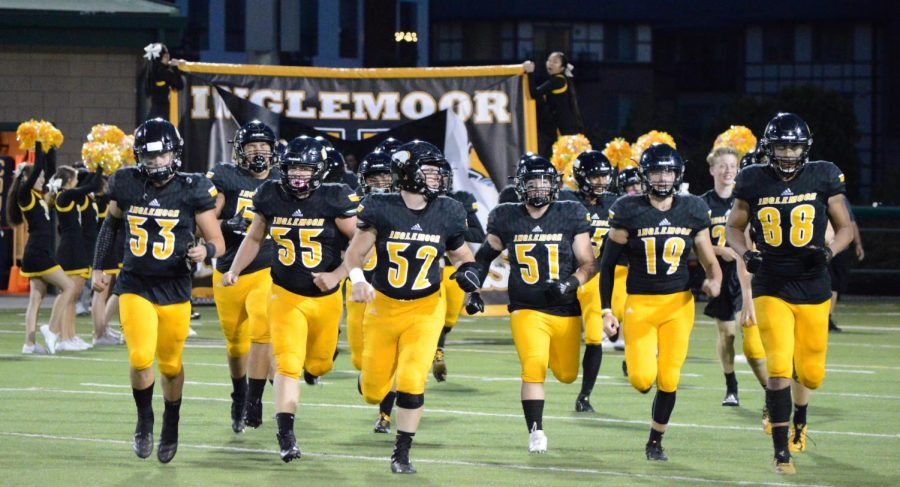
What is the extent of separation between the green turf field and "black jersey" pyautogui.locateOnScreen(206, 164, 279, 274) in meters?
1.16

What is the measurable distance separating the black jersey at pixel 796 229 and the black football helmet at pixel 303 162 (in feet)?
8.41

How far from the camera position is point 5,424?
1063cm

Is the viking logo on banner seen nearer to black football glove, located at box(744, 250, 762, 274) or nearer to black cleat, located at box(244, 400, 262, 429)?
black cleat, located at box(244, 400, 262, 429)

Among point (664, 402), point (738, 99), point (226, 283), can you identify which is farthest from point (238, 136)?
point (738, 99)

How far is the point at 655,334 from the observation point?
950 cm

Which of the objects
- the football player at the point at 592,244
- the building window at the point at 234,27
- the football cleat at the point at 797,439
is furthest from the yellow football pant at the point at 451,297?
the building window at the point at 234,27

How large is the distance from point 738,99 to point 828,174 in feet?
161

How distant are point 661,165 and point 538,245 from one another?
923 mm

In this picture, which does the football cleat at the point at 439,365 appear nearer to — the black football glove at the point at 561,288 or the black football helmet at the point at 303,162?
the black football glove at the point at 561,288

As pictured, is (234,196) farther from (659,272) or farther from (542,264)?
(659,272)

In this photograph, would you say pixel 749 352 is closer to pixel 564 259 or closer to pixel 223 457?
pixel 564 259

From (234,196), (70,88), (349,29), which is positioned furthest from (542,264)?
(349,29)

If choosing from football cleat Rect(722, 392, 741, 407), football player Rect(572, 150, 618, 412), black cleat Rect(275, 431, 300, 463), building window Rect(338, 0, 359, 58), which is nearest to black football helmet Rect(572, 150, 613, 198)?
football player Rect(572, 150, 618, 412)

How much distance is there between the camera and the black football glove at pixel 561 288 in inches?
375
